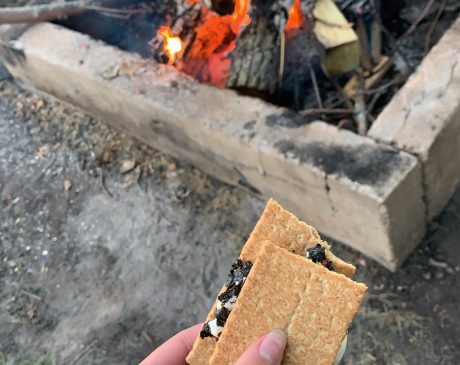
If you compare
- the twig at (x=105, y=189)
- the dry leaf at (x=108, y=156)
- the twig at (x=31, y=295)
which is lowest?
the twig at (x=31, y=295)

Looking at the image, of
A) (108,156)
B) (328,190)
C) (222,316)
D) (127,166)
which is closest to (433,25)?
(328,190)

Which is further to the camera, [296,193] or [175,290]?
[175,290]

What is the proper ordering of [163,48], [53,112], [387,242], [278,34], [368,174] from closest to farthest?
[368,174] → [387,242] → [278,34] → [163,48] → [53,112]

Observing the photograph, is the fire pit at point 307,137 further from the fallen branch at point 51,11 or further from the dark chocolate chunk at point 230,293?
the dark chocolate chunk at point 230,293

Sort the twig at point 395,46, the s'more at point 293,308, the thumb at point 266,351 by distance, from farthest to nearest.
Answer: the twig at point 395,46 → the s'more at point 293,308 → the thumb at point 266,351

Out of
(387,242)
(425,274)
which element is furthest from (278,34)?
(425,274)

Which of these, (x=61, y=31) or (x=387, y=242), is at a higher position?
(x=387, y=242)

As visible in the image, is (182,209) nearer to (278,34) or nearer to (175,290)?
(175,290)

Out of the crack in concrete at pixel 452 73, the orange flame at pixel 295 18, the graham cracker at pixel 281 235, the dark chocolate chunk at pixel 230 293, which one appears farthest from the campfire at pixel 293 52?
the dark chocolate chunk at pixel 230 293
